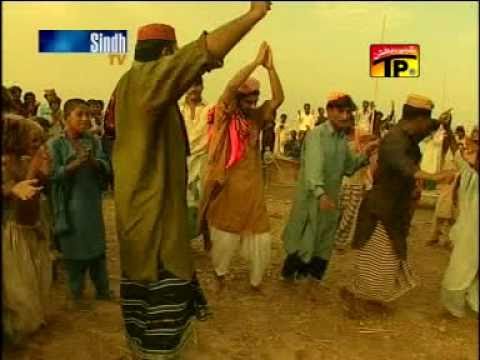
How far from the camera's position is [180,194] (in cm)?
267

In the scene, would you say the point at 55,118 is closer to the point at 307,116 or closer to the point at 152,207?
the point at 307,116

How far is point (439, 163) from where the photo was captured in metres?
7.50

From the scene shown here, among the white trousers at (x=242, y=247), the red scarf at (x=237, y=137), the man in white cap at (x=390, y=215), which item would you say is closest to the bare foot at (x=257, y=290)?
the white trousers at (x=242, y=247)

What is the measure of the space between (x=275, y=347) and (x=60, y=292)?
1.66m

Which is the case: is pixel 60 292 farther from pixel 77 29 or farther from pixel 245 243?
pixel 77 29

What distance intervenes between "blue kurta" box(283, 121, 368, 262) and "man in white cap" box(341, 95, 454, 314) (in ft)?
1.05

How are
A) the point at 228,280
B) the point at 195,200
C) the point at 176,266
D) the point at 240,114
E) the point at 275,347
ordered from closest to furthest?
1. the point at 176,266
2. the point at 275,347
3. the point at 240,114
4. the point at 228,280
5. the point at 195,200

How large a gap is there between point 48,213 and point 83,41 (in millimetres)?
1312

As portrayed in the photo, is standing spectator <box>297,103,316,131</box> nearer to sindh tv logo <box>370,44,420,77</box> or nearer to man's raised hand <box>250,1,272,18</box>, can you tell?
sindh tv logo <box>370,44,420,77</box>

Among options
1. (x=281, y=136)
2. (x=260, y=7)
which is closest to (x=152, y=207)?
(x=260, y=7)

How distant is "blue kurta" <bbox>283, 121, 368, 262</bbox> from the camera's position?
419 centimetres

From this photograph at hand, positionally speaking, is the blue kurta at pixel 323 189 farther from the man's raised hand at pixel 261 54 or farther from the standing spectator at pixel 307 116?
the man's raised hand at pixel 261 54

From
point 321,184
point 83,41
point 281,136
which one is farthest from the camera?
point 281,136

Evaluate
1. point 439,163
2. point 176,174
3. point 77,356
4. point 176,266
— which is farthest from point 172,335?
point 439,163
